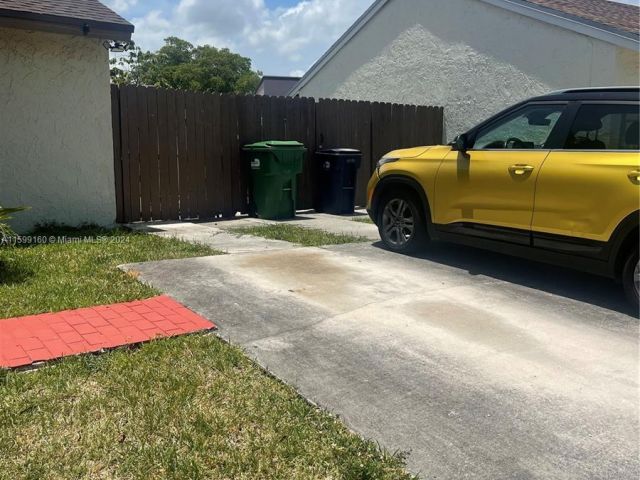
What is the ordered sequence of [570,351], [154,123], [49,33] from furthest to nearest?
[154,123] → [49,33] → [570,351]

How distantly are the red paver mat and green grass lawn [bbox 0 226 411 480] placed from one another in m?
0.17

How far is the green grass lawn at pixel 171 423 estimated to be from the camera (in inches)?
105

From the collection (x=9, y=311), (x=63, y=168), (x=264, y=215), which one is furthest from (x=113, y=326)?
(x=264, y=215)

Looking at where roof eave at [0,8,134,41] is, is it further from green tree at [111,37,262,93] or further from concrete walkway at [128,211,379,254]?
green tree at [111,37,262,93]

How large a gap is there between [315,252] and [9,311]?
3.46m

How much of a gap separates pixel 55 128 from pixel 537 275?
6648 mm

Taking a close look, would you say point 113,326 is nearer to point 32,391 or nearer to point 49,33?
point 32,391

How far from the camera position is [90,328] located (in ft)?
14.2

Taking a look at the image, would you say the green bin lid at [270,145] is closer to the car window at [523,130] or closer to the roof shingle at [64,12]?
the roof shingle at [64,12]

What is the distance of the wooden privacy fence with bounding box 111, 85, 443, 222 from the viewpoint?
367 inches

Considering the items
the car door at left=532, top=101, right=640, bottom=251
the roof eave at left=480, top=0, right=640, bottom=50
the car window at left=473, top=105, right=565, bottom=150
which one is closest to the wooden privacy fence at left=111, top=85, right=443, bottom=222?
the roof eave at left=480, top=0, right=640, bottom=50

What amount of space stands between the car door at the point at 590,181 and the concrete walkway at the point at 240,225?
10.9ft

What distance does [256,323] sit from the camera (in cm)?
455

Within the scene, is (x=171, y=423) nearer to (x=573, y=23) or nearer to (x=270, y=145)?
(x=270, y=145)
